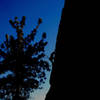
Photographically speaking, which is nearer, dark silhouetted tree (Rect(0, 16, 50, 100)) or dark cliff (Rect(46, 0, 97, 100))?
dark cliff (Rect(46, 0, 97, 100))

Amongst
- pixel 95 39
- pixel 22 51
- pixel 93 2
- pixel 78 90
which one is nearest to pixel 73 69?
pixel 78 90

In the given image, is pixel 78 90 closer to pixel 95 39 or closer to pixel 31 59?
pixel 95 39

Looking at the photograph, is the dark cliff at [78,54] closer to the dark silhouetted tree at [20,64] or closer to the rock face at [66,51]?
the rock face at [66,51]

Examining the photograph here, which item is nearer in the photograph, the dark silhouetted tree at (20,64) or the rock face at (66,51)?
the rock face at (66,51)

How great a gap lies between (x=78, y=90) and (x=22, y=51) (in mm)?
13201

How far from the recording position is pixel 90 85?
2176 mm

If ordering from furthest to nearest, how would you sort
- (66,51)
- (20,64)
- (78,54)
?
(20,64) → (66,51) → (78,54)

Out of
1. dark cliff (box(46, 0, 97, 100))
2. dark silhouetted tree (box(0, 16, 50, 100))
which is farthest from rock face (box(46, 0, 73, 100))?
dark silhouetted tree (box(0, 16, 50, 100))

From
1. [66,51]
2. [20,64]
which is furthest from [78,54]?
[20,64]

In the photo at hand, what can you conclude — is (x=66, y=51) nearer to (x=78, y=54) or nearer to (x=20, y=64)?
(x=78, y=54)

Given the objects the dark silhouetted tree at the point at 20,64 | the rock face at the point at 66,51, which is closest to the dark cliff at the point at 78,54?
the rock face at the point at 66,51

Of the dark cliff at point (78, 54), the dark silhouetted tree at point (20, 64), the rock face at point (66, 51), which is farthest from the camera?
the dark silhouetted tree at point (20, 64)

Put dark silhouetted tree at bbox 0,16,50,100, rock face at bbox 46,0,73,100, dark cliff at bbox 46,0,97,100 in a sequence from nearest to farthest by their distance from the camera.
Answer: dark cliff at bbox 46,0,97,100 → rock face at bbox 46,0,73,100 → dark silhouetted tree at bbox 0,16,50,100

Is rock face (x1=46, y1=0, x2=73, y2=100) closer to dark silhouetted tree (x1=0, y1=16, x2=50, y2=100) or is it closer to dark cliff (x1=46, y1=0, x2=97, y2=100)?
dark cliff (x1=46, y1=0, x2=97, y2=100)
